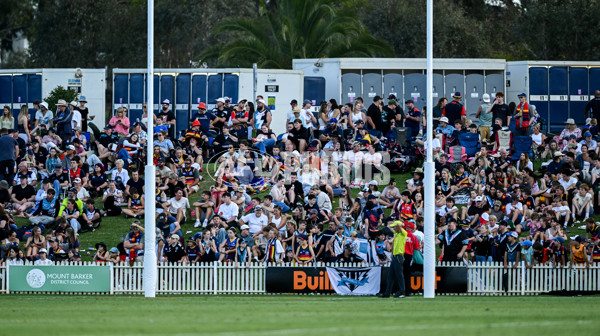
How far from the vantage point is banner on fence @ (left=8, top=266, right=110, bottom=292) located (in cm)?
2266

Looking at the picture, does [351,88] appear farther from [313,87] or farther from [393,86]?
[393,86]

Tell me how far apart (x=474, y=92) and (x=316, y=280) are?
14.8m

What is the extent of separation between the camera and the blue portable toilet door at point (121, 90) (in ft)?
115

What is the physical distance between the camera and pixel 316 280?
879 inches

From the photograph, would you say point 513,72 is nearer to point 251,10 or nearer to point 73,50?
point 251,10

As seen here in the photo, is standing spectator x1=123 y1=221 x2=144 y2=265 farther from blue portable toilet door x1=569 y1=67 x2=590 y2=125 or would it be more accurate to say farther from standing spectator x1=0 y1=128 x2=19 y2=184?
blue portable toilet door x1=569 y1=67 x2=590 y2=125

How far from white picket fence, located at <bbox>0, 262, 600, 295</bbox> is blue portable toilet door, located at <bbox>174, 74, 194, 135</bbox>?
12.1 meters

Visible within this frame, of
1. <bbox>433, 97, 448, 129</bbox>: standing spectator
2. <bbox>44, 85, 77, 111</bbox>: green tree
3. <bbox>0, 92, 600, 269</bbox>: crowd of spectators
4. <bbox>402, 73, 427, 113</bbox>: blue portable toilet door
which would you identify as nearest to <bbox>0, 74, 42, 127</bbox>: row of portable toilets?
<bbox>44, 85, 77, 111</bbox>: green tree

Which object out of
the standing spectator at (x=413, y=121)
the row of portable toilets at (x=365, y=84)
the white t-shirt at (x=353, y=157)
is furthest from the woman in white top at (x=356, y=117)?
the row of portable toilets at (x=365, y=84)

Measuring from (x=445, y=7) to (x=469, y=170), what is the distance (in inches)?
939

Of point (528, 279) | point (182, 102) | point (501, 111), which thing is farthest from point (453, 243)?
point (182, 102)

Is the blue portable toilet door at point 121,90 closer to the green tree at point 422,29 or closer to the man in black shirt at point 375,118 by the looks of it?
the man in black shirt at point 375,118

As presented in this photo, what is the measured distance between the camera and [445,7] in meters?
50.5

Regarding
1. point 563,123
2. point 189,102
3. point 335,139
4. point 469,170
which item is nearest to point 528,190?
point 469,170
